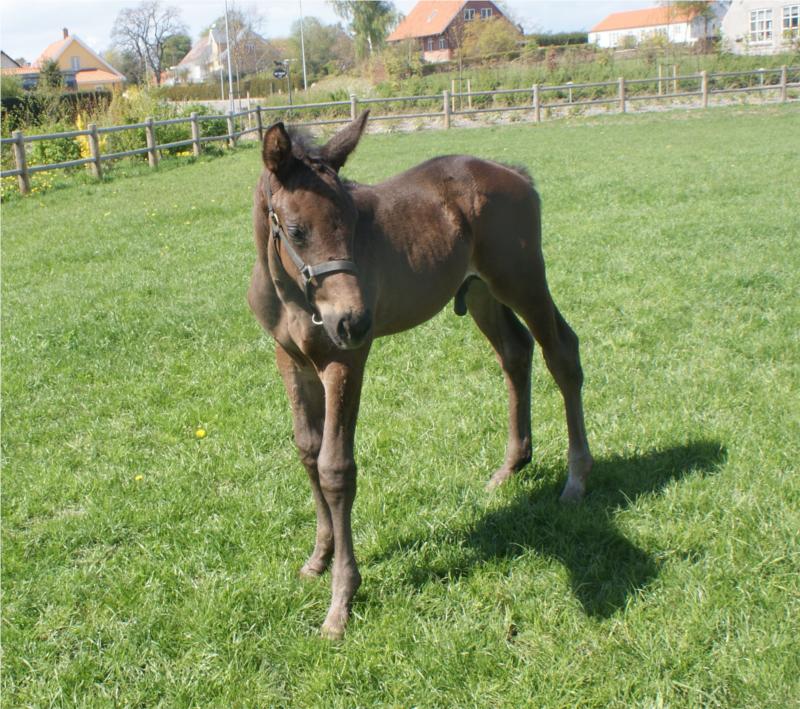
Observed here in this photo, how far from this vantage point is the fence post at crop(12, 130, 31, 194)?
14812mm

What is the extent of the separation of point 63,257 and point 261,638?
25.1ft

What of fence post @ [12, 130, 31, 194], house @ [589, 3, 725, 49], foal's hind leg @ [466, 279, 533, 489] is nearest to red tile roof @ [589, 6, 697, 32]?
house @ [589, 3, 725, 49]

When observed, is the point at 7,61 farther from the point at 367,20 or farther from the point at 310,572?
the point at 310,572

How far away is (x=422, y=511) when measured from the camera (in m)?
3.71

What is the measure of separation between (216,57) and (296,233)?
80027 millimetres

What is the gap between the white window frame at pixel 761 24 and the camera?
57219mm

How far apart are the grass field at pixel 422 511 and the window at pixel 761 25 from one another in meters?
58.9

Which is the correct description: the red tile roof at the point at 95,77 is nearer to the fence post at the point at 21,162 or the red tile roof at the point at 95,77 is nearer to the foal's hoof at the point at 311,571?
the fence post at the point at 21,162

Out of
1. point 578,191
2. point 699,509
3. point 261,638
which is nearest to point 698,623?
point 699,509

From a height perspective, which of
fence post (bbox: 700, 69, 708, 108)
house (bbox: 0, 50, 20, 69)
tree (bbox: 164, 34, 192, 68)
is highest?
tree (bbox: 164, 34, 192, 68)

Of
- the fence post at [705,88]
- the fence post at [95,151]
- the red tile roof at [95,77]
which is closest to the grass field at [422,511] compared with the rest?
the fence post at [95,151]

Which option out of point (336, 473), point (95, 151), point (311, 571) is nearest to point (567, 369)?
point (336, 473)

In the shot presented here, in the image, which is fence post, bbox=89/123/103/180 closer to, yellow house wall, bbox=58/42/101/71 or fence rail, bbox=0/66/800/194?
fence rail, bbox=0/66/800/194

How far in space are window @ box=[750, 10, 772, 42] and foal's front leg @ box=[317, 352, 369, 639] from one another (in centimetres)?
6419
